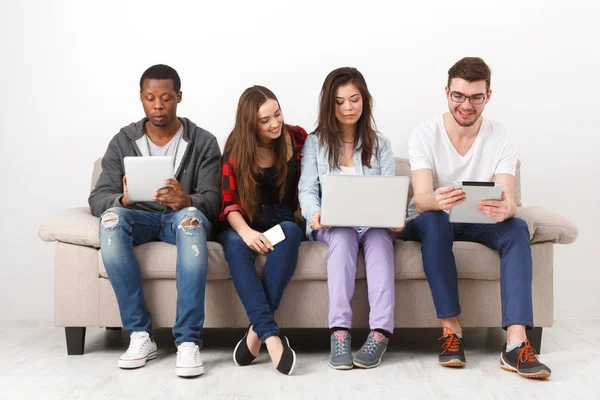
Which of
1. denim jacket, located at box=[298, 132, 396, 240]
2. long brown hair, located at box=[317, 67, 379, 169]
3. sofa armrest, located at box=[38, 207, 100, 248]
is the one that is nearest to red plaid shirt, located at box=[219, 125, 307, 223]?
denim jacket, located at box=[298, 132, 396, 240]

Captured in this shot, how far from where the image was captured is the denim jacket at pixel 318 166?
276 cm

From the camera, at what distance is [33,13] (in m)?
3.41

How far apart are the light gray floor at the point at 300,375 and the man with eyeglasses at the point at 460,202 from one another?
129mm

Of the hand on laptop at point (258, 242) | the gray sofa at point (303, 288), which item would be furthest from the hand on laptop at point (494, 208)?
the hand on laptop at point (258, 242)

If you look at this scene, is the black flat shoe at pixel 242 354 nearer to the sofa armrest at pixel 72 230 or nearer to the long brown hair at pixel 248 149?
the long brown hair at pixel 248 149

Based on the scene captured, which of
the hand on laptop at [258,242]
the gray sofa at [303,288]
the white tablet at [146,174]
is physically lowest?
the gray sofa at [303,288]

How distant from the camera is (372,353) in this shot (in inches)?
97.5

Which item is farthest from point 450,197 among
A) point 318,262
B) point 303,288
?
point 303,288

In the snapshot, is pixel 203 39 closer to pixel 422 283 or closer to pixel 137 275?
pixel 137 275

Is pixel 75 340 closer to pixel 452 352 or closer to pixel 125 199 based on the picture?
Answer: pixel 125 199

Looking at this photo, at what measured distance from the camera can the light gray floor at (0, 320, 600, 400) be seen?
222cm

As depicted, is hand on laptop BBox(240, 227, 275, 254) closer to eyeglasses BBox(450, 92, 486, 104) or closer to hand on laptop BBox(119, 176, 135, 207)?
hand on laptop BBox(119, 176, 135, 207)

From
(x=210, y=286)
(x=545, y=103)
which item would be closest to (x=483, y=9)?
(x=545, y=103)

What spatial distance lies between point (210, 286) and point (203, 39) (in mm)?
1296
